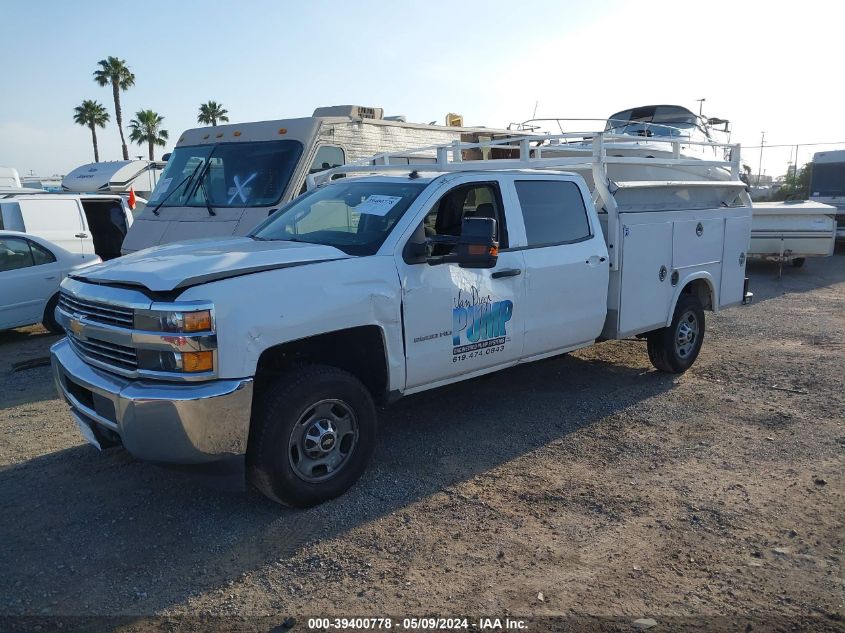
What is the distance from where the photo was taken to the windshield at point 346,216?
185 inches

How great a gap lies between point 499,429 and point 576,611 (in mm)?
2367

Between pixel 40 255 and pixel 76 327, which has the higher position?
pixel 76 327

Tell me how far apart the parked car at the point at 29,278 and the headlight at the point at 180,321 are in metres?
6.01

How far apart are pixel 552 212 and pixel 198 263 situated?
2.88m

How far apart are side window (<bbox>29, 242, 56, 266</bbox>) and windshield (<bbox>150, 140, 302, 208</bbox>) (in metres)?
1.62

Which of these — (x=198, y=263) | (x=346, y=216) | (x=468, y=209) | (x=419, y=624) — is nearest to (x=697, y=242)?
(x=468, y=209)

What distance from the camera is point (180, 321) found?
3.60m

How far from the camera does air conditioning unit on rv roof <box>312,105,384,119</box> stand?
973 centimetres

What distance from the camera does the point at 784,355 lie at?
786 cm

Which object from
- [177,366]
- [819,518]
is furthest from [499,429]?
[177,366]

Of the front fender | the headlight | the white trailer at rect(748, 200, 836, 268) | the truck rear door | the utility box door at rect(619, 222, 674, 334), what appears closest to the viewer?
the headlight

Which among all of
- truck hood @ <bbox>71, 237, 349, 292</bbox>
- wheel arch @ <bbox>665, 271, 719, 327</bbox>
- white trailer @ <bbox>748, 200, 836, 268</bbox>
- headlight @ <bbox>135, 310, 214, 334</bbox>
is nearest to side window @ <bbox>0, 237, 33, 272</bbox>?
truck hood @ <bbox>71, 237, 349, 292</bbox>

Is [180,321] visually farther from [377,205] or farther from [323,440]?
[377,205]

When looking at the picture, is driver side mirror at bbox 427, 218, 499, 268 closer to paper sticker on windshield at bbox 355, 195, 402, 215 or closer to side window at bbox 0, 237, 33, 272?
paper sticker on windshield at bbox 355, 195, 402, 215
